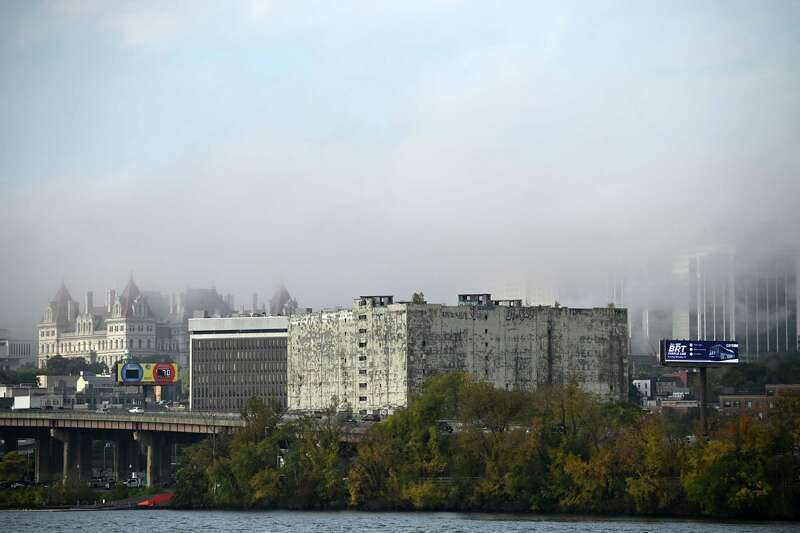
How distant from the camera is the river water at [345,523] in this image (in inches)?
5522

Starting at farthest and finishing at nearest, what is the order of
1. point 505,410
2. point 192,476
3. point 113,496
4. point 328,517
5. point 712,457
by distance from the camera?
1. point 113,496
2. point 192,476
3. point 505,410
4. point 328,517
5. point 712,457

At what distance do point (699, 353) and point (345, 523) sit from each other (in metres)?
52.2

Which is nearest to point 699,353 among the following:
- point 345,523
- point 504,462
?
point 504,462

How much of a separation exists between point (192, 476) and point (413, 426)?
2731cm

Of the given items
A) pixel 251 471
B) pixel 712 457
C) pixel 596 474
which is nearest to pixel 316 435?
pixel 251 471

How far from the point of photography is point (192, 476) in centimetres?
18400

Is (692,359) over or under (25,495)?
over

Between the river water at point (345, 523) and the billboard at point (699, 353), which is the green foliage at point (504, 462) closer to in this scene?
the river water at point (345, 523)

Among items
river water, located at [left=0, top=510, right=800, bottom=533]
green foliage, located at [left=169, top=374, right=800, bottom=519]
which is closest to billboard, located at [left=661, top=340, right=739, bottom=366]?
green foliage, located at [left=169, top=374, right=800, bottom=519]

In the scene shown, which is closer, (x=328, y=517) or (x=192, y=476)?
(x=328, y=517)

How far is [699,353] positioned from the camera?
18488 cm

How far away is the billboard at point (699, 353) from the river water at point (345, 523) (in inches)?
1490

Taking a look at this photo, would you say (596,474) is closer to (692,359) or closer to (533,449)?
(533,449)

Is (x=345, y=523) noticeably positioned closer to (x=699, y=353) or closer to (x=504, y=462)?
(x=504, y=462)
